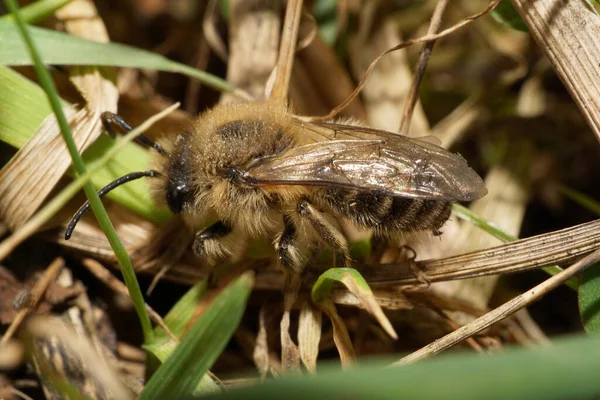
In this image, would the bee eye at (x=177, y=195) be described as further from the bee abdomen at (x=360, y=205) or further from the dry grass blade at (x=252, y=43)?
the dry grass blade at (x=252, y=43)

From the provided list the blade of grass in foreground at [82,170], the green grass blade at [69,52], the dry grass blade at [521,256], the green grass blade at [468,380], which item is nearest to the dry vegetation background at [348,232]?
the dry grass blade at [521,256]

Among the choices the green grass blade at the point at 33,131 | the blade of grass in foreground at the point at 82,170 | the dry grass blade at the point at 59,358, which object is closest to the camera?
the blade of grass in foreground at the point at 82,170

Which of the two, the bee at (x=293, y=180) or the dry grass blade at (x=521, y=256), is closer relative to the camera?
the dry grass blade at (x=521, y=256)

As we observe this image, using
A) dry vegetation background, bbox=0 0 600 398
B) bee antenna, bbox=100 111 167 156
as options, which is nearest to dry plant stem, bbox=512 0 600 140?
dry vegetation background, bbox=0 0 600 398

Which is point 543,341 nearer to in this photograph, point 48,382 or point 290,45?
point 290,45

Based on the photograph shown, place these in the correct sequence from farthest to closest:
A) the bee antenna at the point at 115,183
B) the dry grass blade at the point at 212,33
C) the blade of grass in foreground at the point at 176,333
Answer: the dry grass blade at the point at 212,33
the bee antenna at the point at 115,183
the blade of grass in foreground at the point at 176,333

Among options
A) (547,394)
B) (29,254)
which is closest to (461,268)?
(547,394)

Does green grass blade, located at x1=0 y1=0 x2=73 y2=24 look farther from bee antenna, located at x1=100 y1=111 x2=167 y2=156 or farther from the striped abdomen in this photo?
the striped abdomen
